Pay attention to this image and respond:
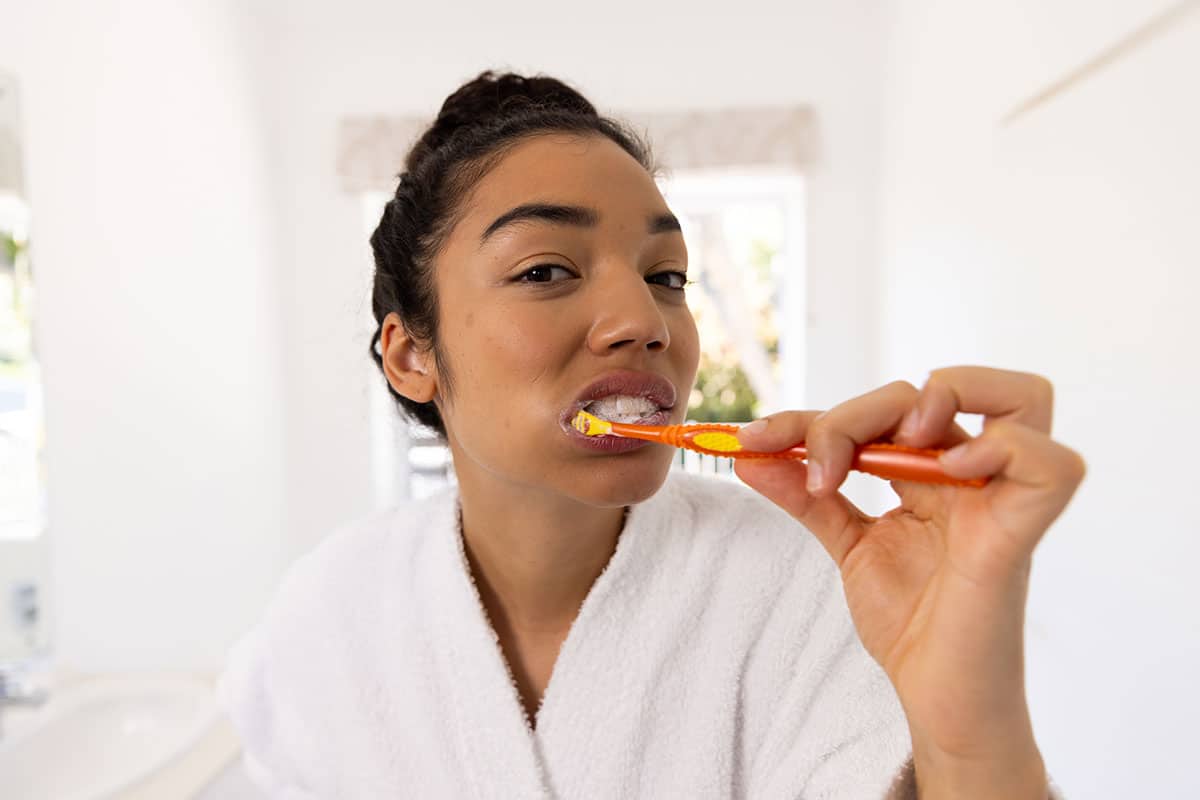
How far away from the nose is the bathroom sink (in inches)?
42.7

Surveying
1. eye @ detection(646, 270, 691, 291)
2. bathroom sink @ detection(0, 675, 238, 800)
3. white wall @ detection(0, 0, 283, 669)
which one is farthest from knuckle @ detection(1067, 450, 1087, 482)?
white wall @ detection(0, 0, 283, 669)

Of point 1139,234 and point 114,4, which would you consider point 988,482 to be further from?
point 114,4

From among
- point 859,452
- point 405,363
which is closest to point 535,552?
point 405,363

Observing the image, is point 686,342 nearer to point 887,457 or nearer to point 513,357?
point 513,357

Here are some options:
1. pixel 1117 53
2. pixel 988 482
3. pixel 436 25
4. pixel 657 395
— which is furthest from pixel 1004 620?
pixel 436 25

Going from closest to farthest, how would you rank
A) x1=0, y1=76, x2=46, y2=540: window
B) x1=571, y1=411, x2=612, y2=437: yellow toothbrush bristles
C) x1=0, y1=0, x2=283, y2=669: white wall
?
x1=571, y1=411, x2=612, y2=437: yellow toothbrush bristles
x1=0, y1=76, x2=46, y2=540: window
x1=0, y1=0, x2=283, y2=669: white wall

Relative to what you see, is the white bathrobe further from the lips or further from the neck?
A: the lips

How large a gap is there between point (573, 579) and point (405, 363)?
0.33 metres

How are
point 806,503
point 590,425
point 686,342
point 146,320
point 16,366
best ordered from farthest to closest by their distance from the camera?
point 146,320 → point 16,366 → point 686,342 → point 590,425 → point 806,503

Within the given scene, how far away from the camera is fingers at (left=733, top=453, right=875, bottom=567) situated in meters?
0.59

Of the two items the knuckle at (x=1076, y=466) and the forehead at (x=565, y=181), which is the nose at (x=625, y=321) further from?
the knuckle at (x=1076, y=466)

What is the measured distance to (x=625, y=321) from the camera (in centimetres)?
71

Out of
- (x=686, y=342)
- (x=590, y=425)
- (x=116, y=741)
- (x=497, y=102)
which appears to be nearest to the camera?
(x=590, y=425)

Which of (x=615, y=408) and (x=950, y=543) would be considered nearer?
(x=950, y=543)
